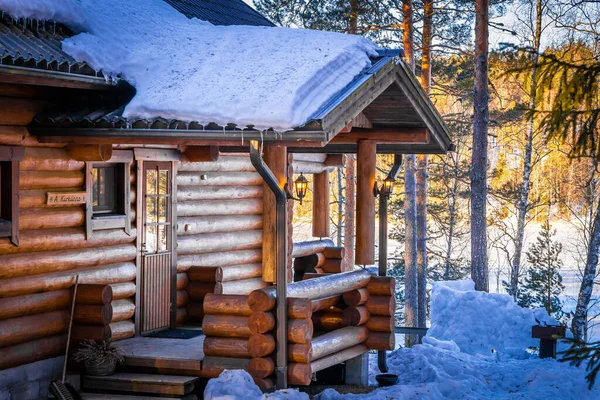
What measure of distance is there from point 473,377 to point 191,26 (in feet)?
21.3

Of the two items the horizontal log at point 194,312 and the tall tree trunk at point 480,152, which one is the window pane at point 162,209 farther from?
the tall tree trunk at point 480,152

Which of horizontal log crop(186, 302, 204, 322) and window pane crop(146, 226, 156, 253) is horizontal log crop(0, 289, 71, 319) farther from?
horizontal log crop(186, 302, 204, 322)

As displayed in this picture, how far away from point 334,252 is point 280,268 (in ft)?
19.6

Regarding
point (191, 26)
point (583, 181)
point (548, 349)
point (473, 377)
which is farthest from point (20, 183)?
point (583, 181)

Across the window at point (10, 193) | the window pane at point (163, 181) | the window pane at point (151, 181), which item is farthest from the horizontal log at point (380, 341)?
the window at point (10, 193)

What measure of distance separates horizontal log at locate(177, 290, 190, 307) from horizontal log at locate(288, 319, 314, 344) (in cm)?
320

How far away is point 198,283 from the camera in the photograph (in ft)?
43.4

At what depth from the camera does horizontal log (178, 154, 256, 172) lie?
524 inches

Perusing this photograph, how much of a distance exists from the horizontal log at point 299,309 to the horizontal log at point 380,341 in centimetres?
267

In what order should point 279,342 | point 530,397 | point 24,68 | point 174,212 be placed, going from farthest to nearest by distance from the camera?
point 174,212, point 530,397, point 279,342, point 24,68

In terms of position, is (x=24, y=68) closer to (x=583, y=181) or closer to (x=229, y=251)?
(x=229, y=251)

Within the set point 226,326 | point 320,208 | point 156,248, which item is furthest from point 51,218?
point 320,208

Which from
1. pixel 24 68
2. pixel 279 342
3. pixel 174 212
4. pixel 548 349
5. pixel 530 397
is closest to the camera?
pixel 24 68

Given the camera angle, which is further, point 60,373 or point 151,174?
point 151,174
